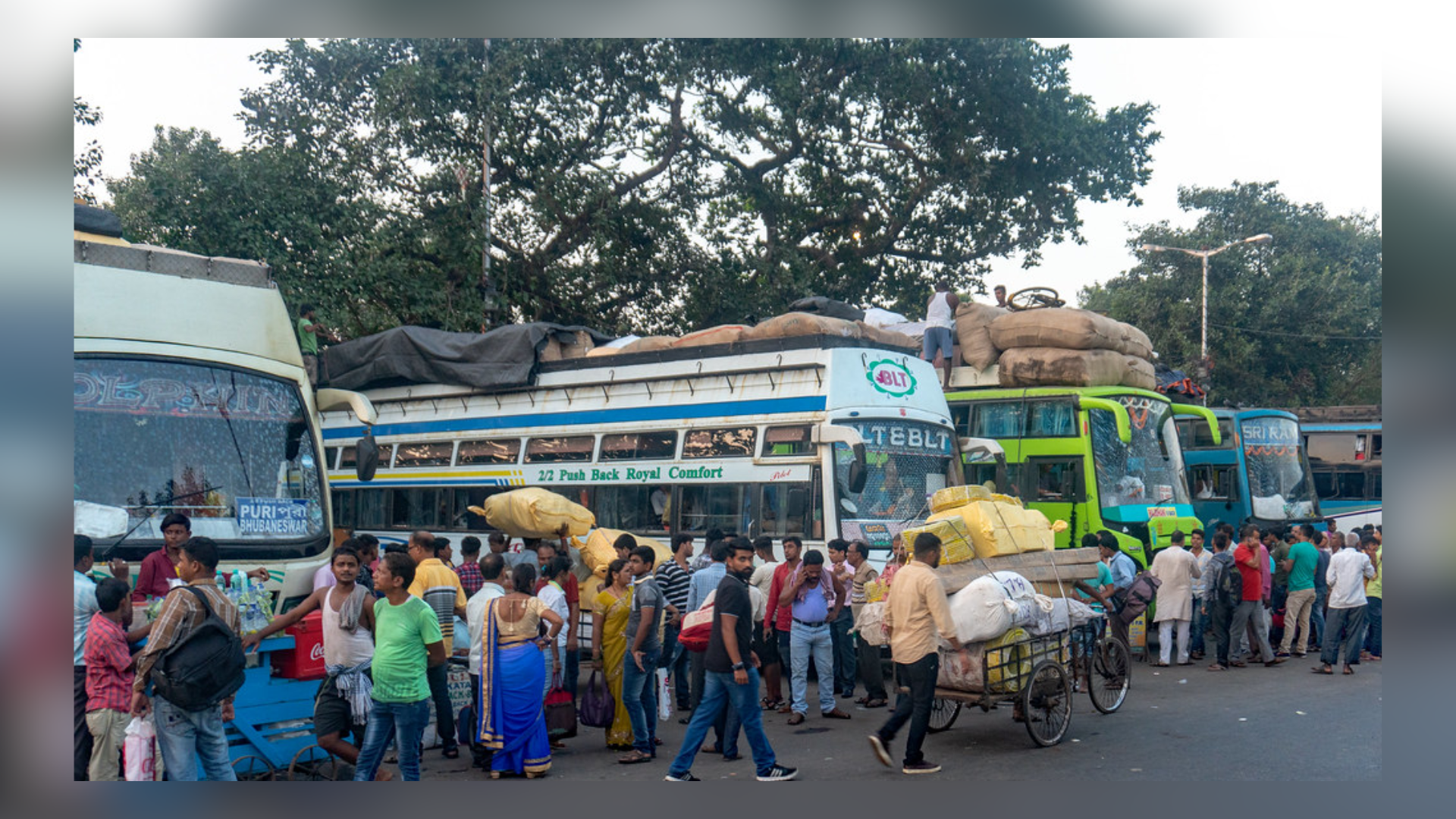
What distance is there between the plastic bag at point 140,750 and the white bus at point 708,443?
6.36m

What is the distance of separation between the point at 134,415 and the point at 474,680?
308 cm

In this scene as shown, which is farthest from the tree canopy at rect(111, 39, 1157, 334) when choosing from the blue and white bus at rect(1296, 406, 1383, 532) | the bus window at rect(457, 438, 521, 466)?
the blue and white bus at rect(1296, 406, 1383, 532)

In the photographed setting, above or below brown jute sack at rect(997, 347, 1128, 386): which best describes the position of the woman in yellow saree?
below

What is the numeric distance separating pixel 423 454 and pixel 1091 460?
29.8 ft

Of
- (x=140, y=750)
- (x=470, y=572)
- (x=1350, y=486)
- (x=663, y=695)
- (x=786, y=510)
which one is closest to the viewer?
(x=140, y=750)

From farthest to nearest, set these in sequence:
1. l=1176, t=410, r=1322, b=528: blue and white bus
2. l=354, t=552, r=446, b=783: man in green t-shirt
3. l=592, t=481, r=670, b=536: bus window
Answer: l=1176, t=410, r=1322, b=528: blue and white bus < l=592, t=481, r=670, b=536: bus window < l=354, t=552, r=446, b=783: man in green t-shirt

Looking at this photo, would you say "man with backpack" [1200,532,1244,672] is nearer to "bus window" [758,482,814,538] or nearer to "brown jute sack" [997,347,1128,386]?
"brown jute sack" [997,347,1128,386]

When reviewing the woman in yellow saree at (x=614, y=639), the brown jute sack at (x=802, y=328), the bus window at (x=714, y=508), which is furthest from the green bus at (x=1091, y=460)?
the woman in yellow saree at (x=614, y=639)

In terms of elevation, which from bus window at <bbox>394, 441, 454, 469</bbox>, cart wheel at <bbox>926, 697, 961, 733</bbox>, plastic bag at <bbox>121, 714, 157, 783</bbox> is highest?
bus window at <bbox>394, 441, 454, 469</bbox>

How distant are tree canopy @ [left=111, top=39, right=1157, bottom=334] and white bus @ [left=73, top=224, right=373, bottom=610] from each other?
854cm

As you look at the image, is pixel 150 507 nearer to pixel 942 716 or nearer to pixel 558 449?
pixel 942 716

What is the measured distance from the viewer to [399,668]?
278 inches

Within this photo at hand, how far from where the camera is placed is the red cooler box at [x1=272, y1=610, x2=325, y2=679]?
762 cm

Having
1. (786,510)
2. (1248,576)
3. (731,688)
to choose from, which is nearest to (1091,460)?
(1248,576)
